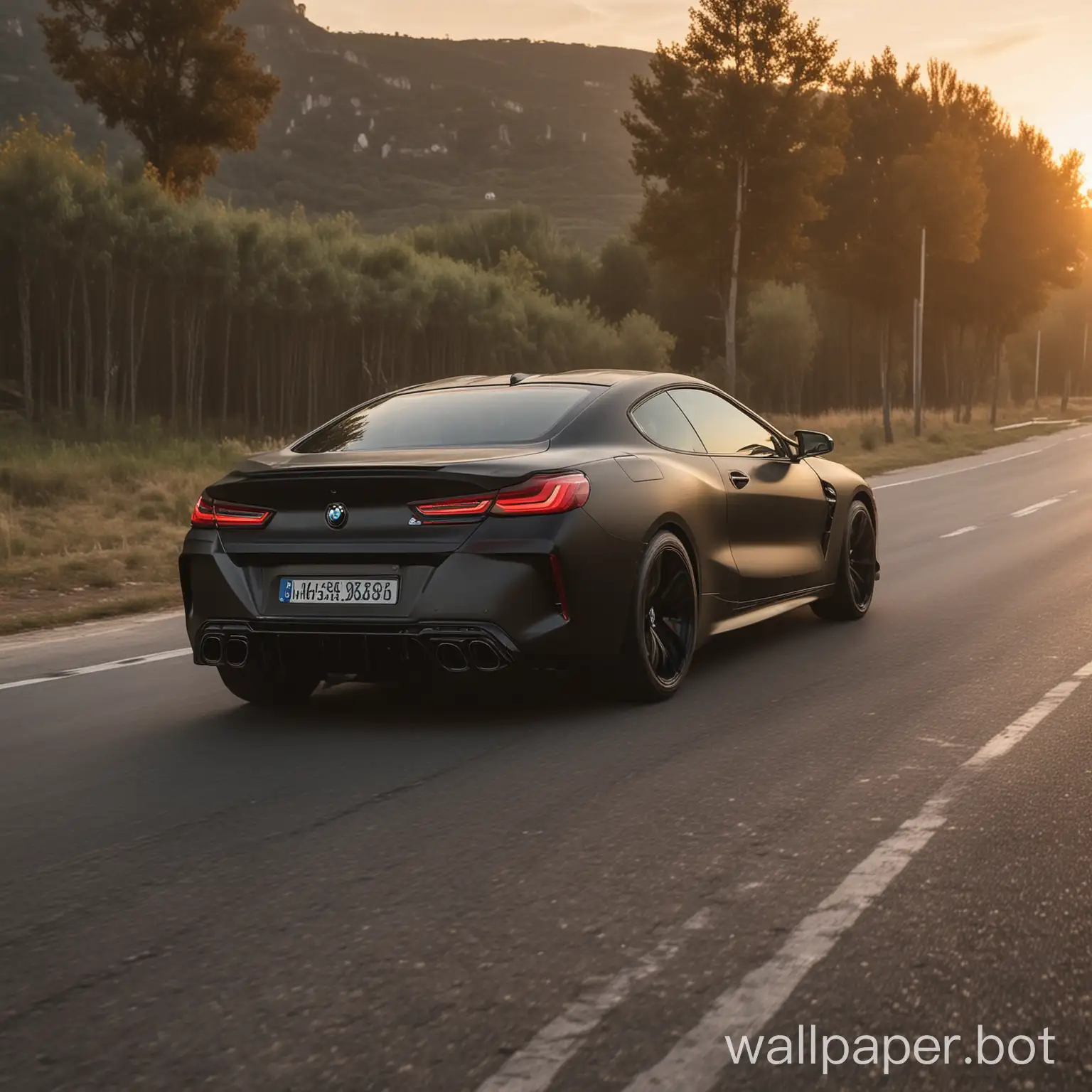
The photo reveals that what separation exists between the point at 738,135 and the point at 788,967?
4266 cm

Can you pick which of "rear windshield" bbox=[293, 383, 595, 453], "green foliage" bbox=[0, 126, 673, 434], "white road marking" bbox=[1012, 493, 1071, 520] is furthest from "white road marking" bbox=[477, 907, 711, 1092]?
"green foliage" bbox=[0, 126, 673, 434]

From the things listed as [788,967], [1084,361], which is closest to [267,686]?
[788,967]

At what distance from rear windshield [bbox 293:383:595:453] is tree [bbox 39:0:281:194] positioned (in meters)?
36.9

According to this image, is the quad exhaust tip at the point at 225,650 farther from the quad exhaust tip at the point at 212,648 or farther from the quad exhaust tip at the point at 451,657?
the quad exhaust tip at the point at 451,657

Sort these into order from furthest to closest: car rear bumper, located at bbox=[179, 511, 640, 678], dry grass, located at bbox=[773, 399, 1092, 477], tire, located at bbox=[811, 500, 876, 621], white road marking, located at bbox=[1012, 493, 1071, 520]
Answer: dry grass, located at bbox=[773, 399, 1092, 477], white road marking, located at bbox=[1012, 493, 1071, 520], tire, located at bbox=[811, 500, 876, 621], car rear bumper, located at bbox=[179, 511, 640, 678]

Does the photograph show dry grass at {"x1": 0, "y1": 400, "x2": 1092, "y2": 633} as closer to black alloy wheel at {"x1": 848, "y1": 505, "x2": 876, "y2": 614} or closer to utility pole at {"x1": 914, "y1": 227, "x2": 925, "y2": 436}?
black alloy wheel at {"x1": 848, "y1": 505, "x2": 876, "y2": 614}

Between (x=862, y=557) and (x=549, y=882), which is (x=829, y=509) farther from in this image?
(x=549, y=882)

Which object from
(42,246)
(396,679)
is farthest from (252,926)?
(42,246)

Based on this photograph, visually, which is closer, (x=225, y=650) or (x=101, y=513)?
(x=225, y=650)

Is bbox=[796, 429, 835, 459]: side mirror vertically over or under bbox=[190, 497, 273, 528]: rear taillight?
over

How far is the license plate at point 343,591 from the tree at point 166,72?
37985mm

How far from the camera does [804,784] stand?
18.3 ft

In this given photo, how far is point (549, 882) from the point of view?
443 cm

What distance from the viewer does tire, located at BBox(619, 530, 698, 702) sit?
7.01 metres
